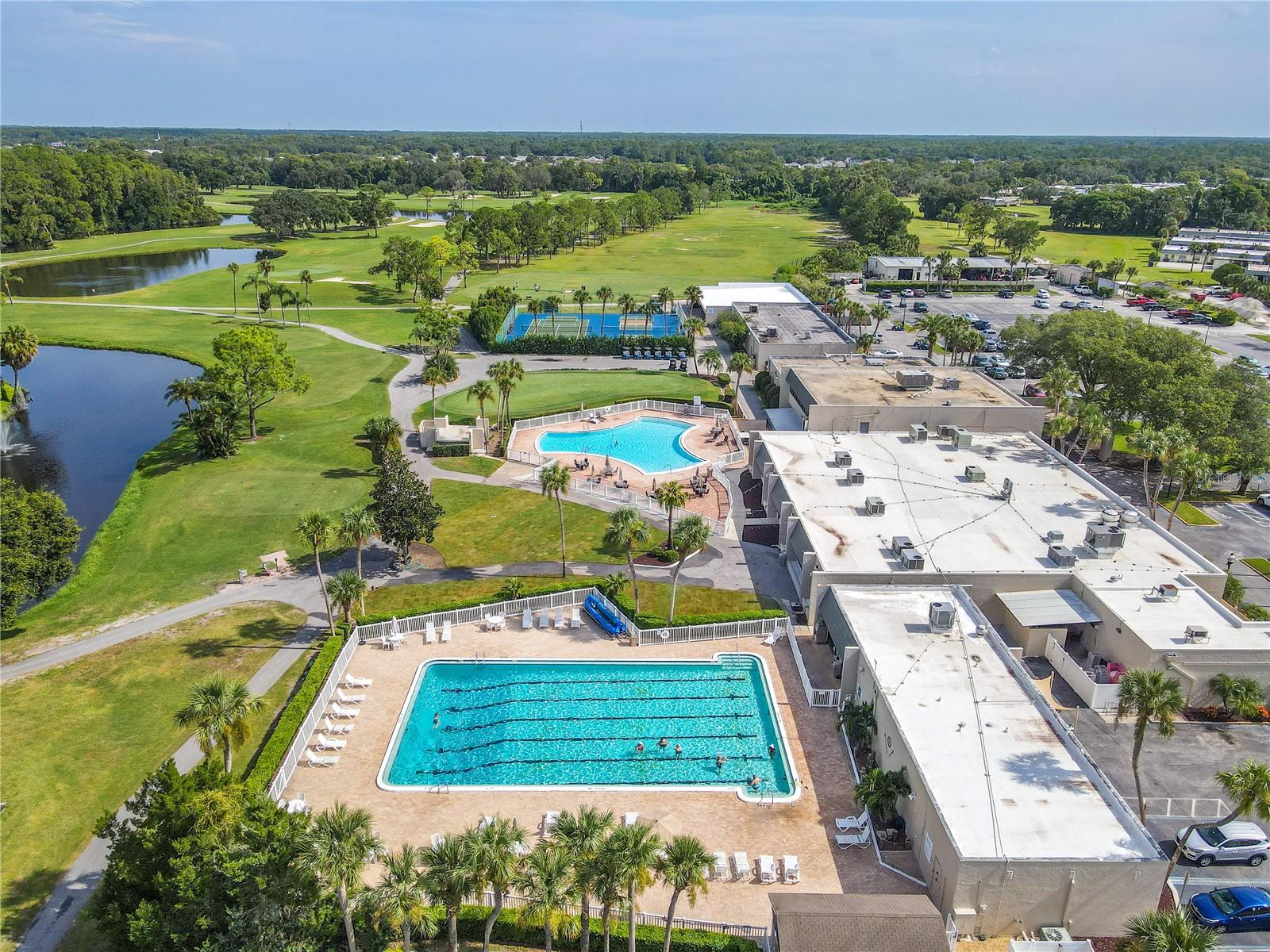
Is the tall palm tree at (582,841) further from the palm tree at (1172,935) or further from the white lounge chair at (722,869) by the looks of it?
the palm tree at (1172,935)

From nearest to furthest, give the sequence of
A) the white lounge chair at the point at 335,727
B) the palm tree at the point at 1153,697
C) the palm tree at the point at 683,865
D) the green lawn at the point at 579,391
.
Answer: the palm tree at the point at 683,865 < the palm tree at the point at 1153,697 < the white lounge chair at the point at 335,727 < the green lawn at the point at 579,391

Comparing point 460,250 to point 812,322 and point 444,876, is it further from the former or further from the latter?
point 444,876

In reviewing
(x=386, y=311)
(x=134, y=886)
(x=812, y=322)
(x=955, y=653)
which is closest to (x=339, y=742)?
(x=134, y=886)

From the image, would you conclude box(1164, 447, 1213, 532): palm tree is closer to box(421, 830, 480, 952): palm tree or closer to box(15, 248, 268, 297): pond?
box(421, 830, 480, 952): palm tree

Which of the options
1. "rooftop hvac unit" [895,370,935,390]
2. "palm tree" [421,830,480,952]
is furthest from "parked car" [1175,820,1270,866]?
"rooftop hvac unit" [895,370,935,390]

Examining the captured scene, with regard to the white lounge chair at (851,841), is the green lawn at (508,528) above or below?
above

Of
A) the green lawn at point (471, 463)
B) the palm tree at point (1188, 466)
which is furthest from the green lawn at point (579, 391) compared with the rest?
the palm tree at point (1188, 466)
